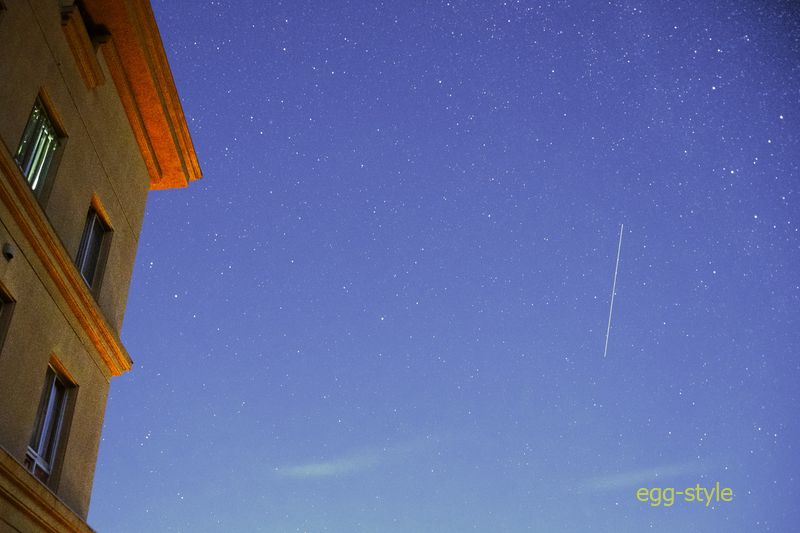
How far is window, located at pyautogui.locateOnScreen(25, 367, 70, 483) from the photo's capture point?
977 cm

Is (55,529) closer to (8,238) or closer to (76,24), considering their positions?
(8,238)

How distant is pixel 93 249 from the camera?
1189 cm

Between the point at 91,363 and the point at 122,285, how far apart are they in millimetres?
1738

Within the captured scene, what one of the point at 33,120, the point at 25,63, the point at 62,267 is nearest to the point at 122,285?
the point at 62,267

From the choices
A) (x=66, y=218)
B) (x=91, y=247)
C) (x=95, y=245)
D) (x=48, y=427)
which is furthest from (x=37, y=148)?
(x=48, y=427)

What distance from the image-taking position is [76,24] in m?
10.8

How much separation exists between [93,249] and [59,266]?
1.93m

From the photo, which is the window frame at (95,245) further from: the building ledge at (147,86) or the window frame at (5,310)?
the window frame at (5,310)

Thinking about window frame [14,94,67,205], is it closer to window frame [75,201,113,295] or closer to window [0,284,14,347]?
window frame [75,201,113,295]

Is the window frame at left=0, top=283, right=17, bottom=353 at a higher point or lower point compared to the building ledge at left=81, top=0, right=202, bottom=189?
lower

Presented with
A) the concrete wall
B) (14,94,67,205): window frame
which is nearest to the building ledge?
the concrete wall

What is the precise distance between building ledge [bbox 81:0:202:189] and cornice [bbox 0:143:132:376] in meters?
3.65

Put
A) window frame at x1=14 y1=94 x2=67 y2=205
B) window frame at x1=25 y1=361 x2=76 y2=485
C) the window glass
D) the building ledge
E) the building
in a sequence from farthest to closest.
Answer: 1. the building ledge
2. the window glass
3. window frame at x1=25 y1=361 x2=76 y2=485
4. window frame at x1=14 y1=94 x2=67 y2=205
5. the building

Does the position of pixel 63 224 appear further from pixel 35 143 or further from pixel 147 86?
pixel 147 86
